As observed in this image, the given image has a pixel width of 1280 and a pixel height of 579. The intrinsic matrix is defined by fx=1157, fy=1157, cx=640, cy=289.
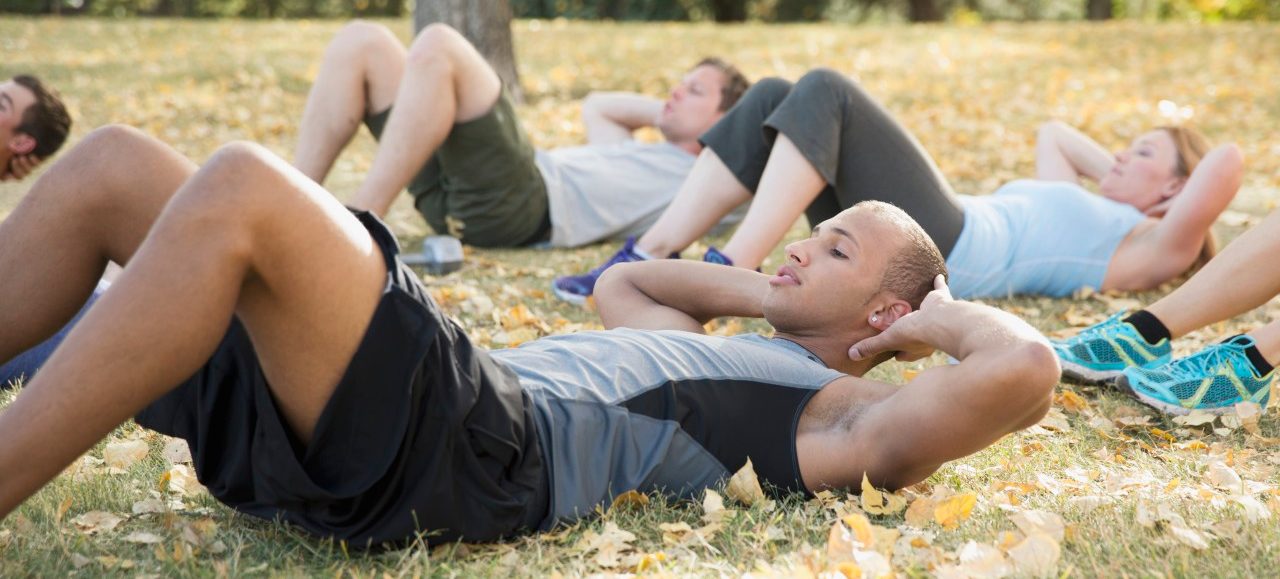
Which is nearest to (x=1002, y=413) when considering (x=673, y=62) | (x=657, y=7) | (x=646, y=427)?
(x=646, y=427)

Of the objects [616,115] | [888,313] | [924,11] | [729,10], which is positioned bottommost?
[729,10]

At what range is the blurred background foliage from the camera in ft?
70.7

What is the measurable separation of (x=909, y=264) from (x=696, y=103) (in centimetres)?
295

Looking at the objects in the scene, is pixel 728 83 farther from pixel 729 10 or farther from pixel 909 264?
pixel 729 10

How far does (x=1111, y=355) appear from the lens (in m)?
3.63

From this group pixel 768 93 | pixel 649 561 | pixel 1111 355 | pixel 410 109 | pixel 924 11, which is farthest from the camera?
pixel 924 11

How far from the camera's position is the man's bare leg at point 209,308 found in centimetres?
183

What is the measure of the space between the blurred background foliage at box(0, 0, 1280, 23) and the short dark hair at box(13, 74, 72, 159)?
648 inches

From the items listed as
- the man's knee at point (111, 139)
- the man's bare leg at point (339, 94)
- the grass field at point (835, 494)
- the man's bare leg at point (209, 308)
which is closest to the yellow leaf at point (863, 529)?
the grass field at point (835, 494)

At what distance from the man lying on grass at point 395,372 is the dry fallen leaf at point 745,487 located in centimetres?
4

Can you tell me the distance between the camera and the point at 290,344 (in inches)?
77.5

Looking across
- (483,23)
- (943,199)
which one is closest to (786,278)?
(943,199)

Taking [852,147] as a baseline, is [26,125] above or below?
below

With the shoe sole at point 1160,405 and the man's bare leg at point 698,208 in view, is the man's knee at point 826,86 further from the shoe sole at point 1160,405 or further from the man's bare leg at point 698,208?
the shoe sole at point 1160,405
